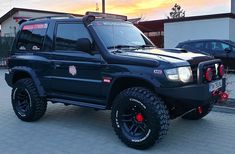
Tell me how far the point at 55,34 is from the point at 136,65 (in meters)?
2.09

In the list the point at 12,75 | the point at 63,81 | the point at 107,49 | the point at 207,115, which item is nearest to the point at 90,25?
the point at 107,49

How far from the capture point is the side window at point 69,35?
6558 mm

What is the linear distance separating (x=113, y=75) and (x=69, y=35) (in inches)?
54.9

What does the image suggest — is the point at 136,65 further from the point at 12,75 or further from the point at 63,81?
the point at 12,75

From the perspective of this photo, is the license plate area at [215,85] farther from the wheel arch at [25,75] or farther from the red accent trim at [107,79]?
the wheel arch at [25,75]

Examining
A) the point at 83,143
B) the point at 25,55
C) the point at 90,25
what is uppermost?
the point at 90,25

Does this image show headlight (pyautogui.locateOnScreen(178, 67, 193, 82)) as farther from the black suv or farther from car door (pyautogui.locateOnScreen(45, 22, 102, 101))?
the black suv

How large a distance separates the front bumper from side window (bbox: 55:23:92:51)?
172cm

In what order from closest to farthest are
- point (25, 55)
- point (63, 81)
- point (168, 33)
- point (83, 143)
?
point (83, 143) → point (63, 81) → point (25, 55) → point (168, 33)

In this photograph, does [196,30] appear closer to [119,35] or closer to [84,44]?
[119,35]

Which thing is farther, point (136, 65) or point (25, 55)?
point (25, 55)

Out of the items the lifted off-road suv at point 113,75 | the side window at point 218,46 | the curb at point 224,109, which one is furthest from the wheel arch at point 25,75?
the side window at point 218,46

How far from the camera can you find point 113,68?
5.94 meters

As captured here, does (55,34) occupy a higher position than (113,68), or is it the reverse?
(55,34)
